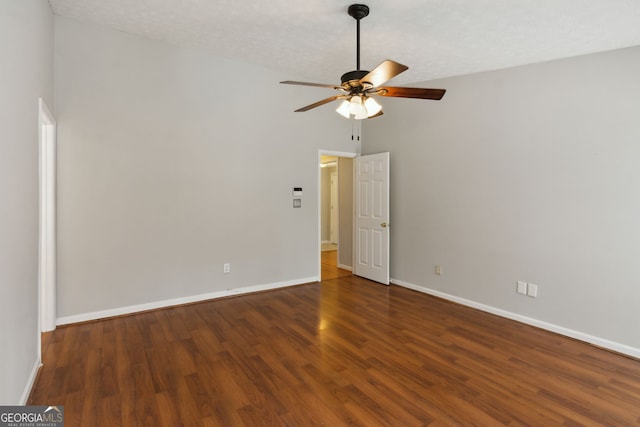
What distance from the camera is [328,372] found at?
257 cm

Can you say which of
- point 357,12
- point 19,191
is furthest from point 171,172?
point 357,12

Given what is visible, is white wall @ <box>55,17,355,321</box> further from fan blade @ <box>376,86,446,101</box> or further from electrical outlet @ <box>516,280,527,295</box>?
electrical outlet @ <box>516,280,527,295</box>

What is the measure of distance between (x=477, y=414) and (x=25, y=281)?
122 inches

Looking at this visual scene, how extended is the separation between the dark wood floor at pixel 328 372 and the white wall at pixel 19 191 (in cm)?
44

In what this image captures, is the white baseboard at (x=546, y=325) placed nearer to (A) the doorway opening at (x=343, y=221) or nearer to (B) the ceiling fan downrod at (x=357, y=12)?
(A) the doorway opening at (x=343, y=221)

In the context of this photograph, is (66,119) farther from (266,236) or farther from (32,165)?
(266,236)

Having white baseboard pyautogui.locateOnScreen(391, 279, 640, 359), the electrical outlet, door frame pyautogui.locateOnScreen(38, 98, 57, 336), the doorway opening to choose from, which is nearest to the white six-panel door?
the doorway opening

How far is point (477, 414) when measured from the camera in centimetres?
210

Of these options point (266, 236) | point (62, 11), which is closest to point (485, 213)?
point (266, 236)

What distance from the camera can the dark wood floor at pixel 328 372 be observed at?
6.87ft

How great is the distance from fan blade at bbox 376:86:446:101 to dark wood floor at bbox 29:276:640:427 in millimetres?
2194

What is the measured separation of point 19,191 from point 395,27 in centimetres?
332

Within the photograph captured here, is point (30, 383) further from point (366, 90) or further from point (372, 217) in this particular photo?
point (372, 217)

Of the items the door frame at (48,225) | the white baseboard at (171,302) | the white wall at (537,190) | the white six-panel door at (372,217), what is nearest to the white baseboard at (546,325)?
the white wall at (537,190)
